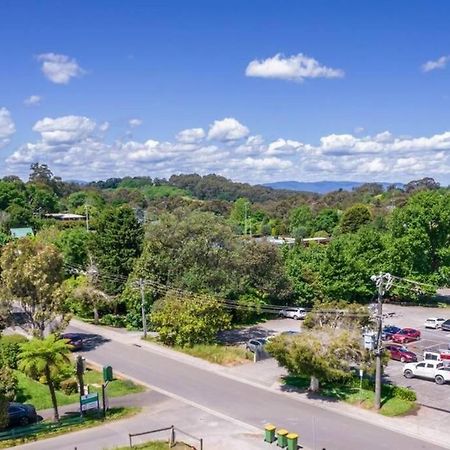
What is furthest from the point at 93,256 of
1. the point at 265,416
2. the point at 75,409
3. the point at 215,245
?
the point at 265,416

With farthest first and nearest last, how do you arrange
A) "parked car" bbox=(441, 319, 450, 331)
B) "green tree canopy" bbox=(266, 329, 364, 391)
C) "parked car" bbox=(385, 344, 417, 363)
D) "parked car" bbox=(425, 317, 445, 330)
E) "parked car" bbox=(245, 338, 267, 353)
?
"parked car" bbox=(425, 317, 445, 330), "parked car" bbox=(441, 319, 450, 331), "parked car" bbox=(245, 338, 267, 353), "parked car" bbox=(385, 344, 417, 363), "green tree canopy" bbox=(266, 329, 364, 391)

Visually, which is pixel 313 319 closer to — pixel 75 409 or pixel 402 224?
pixel 75 409

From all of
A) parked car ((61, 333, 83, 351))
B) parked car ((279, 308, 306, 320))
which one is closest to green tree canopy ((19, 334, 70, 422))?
parked car ((61, 333, 83, 351))

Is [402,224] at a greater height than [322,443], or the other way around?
[402,224]

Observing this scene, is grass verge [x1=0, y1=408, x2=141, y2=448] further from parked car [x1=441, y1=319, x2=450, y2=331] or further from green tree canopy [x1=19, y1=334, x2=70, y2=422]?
parked car [x1=441, y1=319, x2=450, y2=331]

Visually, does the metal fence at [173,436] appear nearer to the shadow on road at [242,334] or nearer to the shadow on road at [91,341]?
the shadow on road at [242,334]

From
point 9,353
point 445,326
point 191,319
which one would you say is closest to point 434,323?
point 445,326
